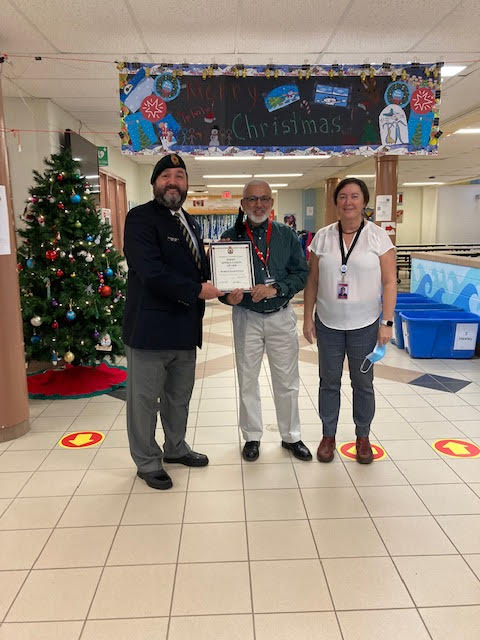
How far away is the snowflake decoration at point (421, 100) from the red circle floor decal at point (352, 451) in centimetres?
229

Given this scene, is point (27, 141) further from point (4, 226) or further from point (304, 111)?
point (304, 111)

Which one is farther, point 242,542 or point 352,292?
point 352,292

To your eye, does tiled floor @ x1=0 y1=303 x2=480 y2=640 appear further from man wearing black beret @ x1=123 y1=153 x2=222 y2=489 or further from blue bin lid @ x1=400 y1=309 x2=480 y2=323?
blue bin lid @ x1=400 y1=309 x2=480 y2=323

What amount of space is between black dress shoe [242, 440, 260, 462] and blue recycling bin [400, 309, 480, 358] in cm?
307

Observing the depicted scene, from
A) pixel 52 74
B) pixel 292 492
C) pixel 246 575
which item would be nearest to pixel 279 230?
pixel 292 492

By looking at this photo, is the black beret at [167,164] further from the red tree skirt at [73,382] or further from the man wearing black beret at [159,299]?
the red tree skirt at [73,382]

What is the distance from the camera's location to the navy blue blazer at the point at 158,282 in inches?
104

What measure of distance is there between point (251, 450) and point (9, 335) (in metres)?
1.93

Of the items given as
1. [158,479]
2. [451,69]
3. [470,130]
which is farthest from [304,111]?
[470,130]

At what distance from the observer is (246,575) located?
215 centimetres

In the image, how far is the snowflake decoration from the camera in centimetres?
340

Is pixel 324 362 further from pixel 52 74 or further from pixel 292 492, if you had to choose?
pixel 52 74

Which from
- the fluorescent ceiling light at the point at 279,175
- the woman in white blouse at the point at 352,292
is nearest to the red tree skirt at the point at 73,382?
the woman in white blouse at the point at 352,292

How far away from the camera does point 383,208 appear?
7.39 meters
